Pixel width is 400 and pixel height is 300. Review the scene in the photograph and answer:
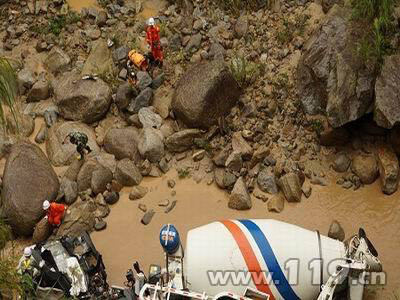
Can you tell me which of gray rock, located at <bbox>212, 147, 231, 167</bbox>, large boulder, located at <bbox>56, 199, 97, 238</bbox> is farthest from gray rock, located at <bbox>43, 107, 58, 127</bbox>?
gray rock, located at <bbox>212, 147, 231, 167</bbox>

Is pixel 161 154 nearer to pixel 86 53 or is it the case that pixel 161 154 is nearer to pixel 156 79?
pixel 156 79

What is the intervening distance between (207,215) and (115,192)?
1.93 m

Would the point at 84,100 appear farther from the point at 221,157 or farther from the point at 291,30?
the point at 291,30

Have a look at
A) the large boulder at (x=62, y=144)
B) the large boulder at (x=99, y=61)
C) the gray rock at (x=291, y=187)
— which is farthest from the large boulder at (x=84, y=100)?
the gray rock at (x=291, y=187)

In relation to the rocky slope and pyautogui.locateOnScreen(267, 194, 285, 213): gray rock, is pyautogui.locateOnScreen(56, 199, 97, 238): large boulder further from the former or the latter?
pyautogui.locateOnScreen(267, 194, 285, 213): gray rock

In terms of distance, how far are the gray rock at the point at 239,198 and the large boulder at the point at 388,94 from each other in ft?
8.92

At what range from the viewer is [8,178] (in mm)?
11562

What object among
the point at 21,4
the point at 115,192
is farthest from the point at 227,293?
the point at 21,4

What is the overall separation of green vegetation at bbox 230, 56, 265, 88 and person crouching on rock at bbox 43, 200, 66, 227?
439 centimetres

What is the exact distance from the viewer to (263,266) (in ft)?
27.9

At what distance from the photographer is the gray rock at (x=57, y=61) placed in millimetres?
13797

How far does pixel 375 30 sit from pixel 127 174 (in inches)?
215

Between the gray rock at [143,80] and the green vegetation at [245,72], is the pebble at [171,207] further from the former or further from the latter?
the green vegetation at [245,72]

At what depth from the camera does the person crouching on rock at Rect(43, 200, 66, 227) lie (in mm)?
11000
